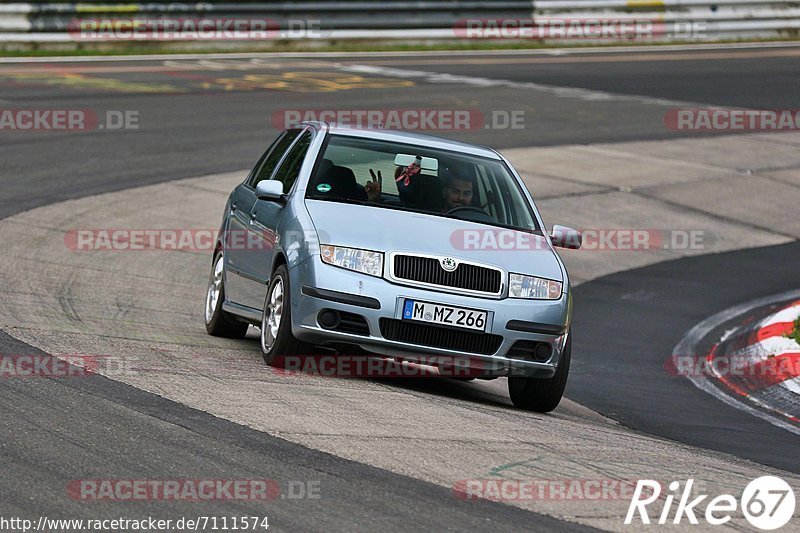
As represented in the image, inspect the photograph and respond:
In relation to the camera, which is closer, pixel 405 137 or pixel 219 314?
pixel 405 137

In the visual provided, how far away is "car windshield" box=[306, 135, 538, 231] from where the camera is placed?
29.9 feet

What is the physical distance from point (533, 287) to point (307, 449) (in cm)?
257

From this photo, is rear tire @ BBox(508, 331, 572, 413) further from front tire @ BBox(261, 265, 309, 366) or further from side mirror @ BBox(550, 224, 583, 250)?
front tire @ BBox(261, 265, 309, 366)

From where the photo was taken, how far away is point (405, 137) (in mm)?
9773

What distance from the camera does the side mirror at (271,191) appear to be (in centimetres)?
909

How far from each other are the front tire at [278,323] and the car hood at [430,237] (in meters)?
0.44

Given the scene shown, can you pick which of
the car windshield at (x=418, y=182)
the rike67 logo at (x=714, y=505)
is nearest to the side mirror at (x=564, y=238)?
the car windshield at (x=418, y=182)

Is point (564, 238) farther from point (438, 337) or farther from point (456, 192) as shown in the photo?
point (438, 337)

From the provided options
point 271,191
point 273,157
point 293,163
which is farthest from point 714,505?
point 273,157

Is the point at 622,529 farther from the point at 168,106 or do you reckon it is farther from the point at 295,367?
the point at 168,106

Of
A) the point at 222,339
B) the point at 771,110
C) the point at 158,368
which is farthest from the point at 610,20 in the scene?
the point at 158,368

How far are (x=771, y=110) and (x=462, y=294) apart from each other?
747 inches

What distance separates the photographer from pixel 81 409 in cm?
675

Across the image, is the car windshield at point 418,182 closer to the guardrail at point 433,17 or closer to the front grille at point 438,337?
the front grille at point 438,337
